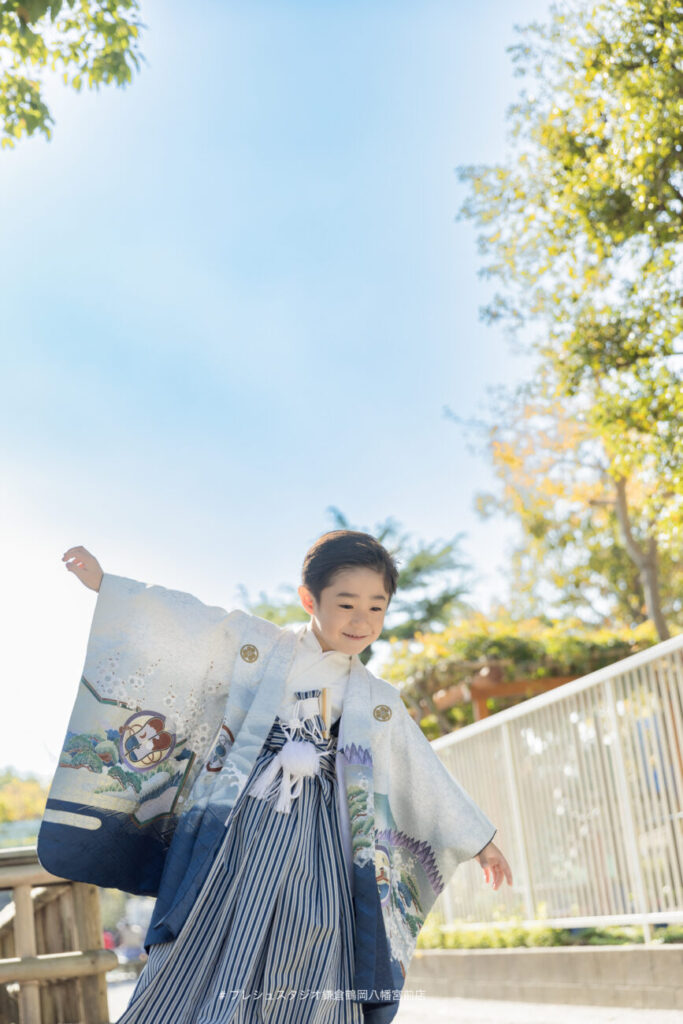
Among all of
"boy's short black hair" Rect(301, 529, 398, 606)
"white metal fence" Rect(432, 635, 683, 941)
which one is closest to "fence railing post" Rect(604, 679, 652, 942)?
"white metal fence" Rect(432, 635, 683, 941)

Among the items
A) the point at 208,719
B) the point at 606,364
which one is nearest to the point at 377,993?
the point at 208,719

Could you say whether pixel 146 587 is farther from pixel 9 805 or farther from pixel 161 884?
pixel 9 805

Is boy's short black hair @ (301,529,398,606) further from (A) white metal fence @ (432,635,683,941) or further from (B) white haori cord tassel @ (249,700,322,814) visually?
(A) white metal fence @ (432,635,683,941)

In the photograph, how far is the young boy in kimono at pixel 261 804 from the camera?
2.79 meters

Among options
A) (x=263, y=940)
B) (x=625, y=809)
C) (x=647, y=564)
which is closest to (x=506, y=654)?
(x=647, y=564)

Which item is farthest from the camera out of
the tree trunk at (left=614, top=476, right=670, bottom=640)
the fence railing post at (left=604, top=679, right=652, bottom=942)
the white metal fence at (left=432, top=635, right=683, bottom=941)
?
the tree trunk at (left=614, top=476, right=670, bottom=640)

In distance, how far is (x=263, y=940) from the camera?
276 cm

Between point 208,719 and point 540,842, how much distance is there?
3822 millimetres

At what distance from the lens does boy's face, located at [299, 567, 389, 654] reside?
10.6 ft

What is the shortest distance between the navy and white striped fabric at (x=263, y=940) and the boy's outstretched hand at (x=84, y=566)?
822 mm

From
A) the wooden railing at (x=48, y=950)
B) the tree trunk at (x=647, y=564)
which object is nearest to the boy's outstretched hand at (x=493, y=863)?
the wooden railing at (x=48, y=950)

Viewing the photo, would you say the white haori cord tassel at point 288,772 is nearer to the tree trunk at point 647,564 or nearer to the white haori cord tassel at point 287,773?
the white haori cord tassel at point 287,773

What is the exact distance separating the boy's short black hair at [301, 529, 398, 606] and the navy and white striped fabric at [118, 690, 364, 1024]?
0.70m

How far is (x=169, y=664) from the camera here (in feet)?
10.7
